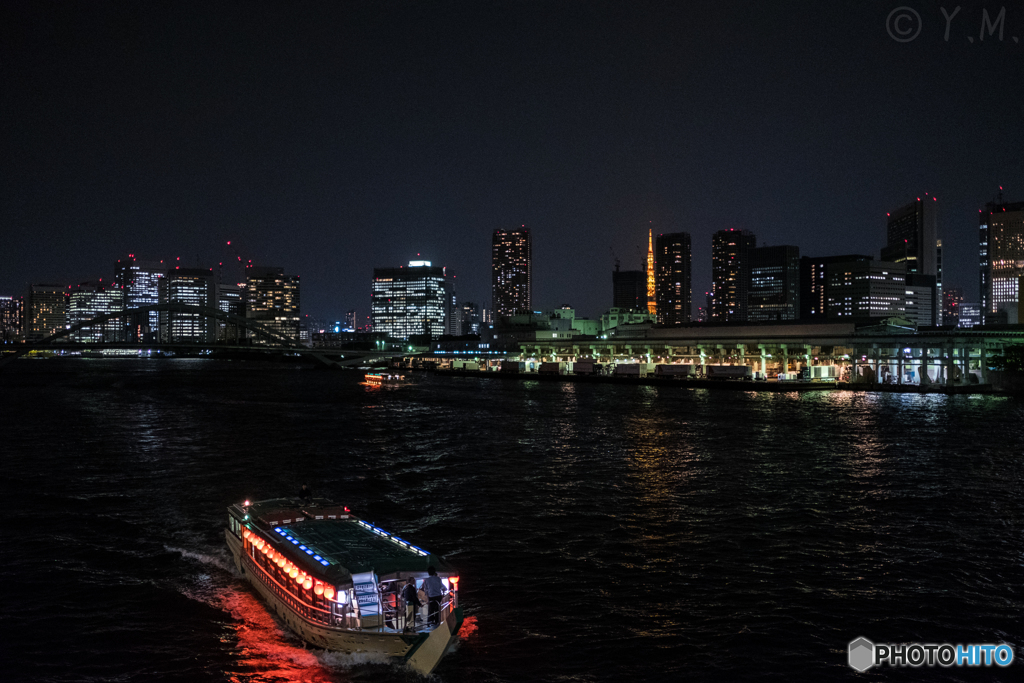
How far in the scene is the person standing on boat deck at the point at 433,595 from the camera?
47.1 ft

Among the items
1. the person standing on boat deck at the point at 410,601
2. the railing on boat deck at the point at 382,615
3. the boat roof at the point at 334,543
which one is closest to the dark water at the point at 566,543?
the railing on boat deck at the point at 382,615

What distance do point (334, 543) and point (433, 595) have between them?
3.57m

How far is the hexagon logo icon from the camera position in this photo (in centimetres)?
1472

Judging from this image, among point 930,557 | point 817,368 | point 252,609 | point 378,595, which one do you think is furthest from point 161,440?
point 817,368

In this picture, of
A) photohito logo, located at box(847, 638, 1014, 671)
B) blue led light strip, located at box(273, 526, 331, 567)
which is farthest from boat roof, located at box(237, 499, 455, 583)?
photohito logo, located at box(847, 638, 1014, 671)

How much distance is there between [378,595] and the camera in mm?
14391

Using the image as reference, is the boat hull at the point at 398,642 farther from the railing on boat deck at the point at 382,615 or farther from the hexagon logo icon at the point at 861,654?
the hexagon logo icon at the point at 861,654

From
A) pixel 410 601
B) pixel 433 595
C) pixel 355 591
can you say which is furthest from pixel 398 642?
pixel 355 591

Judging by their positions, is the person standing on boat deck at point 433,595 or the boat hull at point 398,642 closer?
the boat hull at point 398,642

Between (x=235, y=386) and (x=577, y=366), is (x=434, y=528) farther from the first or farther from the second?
(x=577, y=366)

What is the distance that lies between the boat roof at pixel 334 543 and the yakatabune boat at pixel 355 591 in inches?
0.9

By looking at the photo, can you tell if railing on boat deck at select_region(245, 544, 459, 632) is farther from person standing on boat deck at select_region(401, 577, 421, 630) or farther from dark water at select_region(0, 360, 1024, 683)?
dark water at select_region(0, 360, 1024, 683)

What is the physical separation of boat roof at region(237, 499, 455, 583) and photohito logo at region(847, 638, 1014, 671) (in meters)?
8.67

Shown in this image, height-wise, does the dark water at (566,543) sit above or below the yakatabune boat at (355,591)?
below
